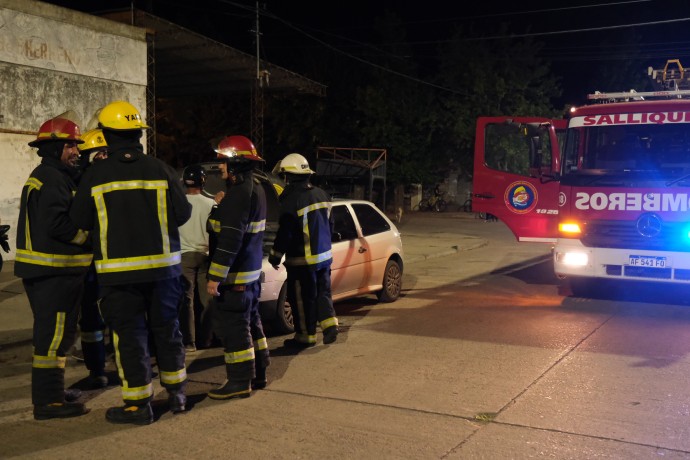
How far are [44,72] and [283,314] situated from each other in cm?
780

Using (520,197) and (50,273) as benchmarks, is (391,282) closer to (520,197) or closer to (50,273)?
(520,197)

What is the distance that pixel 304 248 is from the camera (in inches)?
279

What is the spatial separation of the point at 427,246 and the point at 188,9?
1038 inches

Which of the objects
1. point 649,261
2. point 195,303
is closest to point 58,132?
point 195,303

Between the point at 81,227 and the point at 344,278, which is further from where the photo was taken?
A: the point at 344,278

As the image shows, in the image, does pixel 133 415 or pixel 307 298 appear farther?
pixel 307 298

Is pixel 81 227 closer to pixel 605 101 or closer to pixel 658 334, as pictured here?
pixel 658 334

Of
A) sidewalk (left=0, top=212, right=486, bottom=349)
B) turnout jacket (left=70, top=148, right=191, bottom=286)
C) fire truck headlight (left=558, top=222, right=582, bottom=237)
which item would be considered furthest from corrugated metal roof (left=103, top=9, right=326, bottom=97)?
turnout jacket (left=70, top=148, right=191, bottom=286)

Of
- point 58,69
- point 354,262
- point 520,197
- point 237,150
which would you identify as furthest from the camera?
point 58,69

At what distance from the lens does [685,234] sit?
9039mm

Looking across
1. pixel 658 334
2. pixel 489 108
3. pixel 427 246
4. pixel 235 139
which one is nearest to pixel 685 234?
pixel 658 334

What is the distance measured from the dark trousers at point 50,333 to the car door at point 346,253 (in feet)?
12.6

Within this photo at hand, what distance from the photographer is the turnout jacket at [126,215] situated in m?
4.92

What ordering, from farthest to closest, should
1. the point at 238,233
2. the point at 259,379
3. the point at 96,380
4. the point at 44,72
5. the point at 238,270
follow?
1. the point at 44,72
2. the point at 96,380
3. the point at 259,379
4. the point at 238,270
5. the point at 238,233
